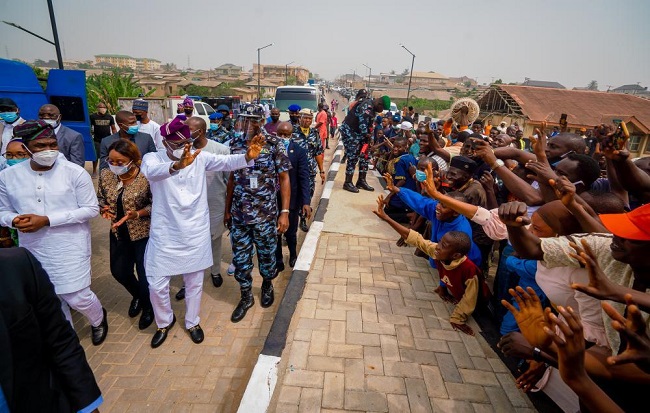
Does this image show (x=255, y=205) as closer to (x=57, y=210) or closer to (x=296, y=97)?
(x=57, y=210)

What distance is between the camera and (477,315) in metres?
3.45

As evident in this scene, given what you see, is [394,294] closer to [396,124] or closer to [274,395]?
[274,395]

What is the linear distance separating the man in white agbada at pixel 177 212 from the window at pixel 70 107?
5.34 m

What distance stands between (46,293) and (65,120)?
7141mm

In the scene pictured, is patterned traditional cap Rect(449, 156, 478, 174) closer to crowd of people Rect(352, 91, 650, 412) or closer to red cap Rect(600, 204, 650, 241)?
crowd of people Rect(352, 91, 650, 412)

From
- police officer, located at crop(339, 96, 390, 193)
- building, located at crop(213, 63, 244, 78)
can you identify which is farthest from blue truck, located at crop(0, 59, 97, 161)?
building, located at crop(213, 63, 244, 78)

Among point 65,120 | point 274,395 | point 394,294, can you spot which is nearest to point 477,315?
point 394,294

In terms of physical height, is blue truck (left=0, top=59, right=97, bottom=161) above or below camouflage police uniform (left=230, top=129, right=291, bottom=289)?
above

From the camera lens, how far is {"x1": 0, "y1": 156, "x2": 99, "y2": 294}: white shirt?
2506mm

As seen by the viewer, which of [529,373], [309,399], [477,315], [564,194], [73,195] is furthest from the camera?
[477,315]

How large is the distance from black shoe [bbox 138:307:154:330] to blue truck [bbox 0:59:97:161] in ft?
16.9

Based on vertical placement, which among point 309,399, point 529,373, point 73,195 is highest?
point 73,195

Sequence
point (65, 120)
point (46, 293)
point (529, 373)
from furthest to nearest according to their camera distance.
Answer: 1. point (65, 120)
2. point (529, 373)
3. point (46, 293)

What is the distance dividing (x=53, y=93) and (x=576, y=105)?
25921 millimetres
